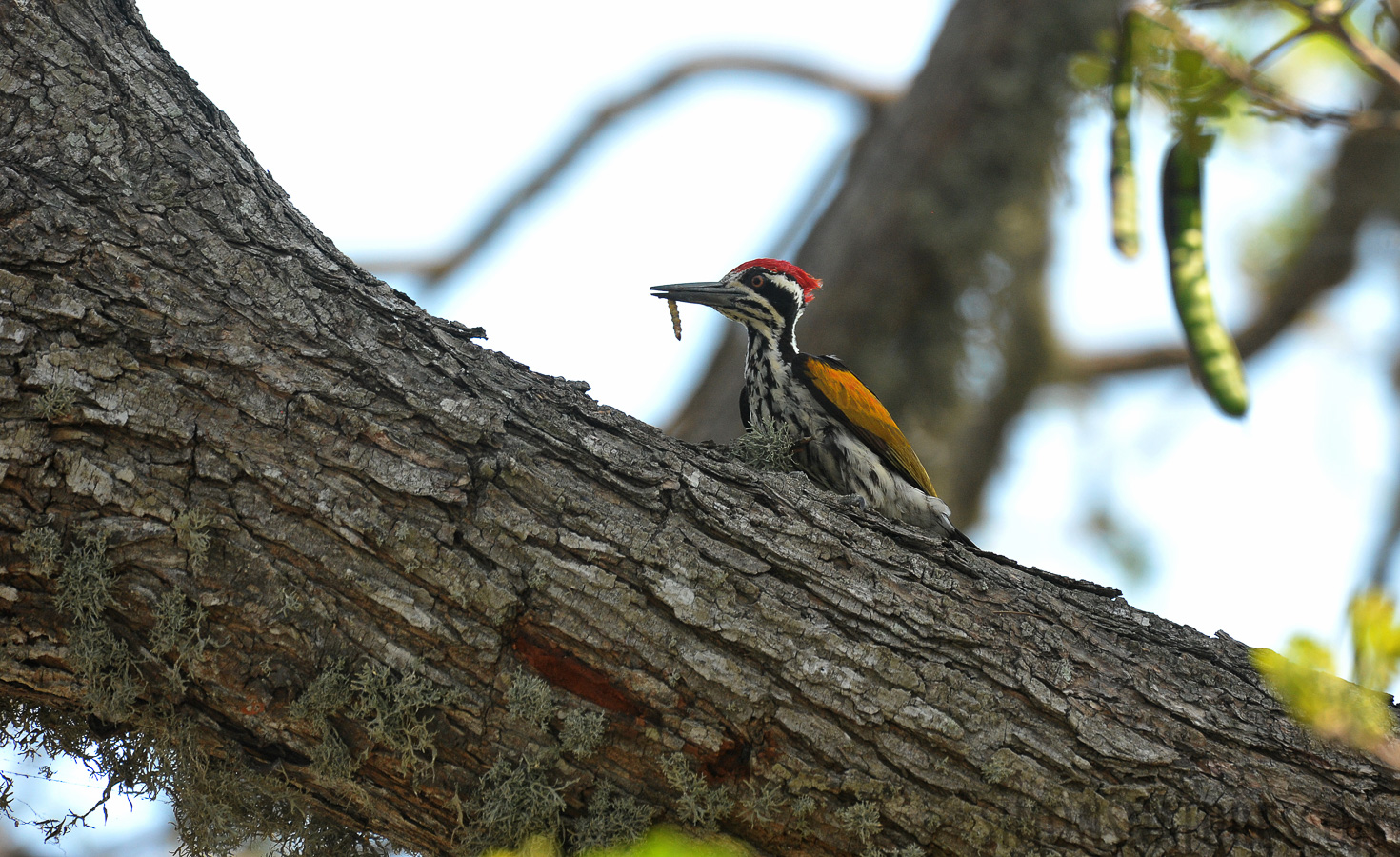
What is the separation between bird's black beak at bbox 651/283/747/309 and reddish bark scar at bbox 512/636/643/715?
2611 mm

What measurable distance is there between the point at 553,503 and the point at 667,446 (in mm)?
438

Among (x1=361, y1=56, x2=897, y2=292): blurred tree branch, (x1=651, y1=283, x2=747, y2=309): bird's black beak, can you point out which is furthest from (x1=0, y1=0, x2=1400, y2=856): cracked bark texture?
(x1=361, y1=56, x2=897, y2=292): blurred tree branch

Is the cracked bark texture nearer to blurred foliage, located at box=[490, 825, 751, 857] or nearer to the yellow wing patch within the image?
blurred foliage, located at box=[490, 825, 751, 857]

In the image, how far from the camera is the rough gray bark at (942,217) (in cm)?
637

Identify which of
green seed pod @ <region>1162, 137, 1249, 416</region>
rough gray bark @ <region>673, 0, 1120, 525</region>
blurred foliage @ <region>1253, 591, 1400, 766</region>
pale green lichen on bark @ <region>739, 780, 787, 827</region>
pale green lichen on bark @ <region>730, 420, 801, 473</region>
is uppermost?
rough gray bark @ <region>673, 0, 1120, 525</region>

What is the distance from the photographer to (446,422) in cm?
256

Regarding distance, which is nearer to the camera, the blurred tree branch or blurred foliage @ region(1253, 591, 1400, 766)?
blurred foliage @ region(1253, 591, 1400, 766)

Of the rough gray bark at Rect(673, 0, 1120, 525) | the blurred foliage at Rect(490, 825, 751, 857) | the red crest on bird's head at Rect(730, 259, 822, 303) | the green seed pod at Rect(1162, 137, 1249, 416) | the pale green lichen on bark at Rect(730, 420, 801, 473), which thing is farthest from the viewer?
the rough gray bark at Rect(673, 0, 1120, 525)

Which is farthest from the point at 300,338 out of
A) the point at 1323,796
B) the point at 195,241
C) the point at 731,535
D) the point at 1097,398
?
the point at 1097,398

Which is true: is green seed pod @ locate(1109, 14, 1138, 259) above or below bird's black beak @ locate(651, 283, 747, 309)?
below

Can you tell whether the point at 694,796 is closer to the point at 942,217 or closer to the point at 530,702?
the point at 530,702

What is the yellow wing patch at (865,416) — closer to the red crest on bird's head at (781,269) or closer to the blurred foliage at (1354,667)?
the red crest on bird's head at (781,269)

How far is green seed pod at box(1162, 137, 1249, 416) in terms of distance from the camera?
2330 millimetres

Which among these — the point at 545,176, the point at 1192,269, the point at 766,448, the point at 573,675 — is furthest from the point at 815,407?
the point at 545,176
